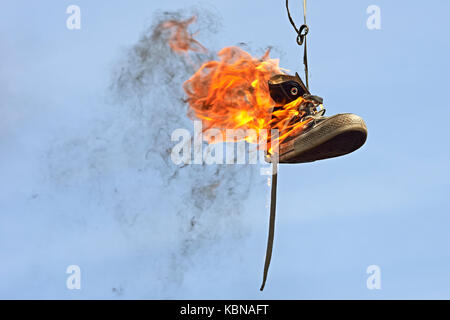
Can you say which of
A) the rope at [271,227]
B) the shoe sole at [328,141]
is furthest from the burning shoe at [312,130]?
the rope at [271,227]

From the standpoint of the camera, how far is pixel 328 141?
12.5 meters

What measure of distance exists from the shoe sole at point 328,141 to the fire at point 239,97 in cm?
28

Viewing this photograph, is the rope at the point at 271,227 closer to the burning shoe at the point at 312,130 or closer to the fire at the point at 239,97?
the burning shoe at the point at 312,130

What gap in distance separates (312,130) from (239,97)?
137cm

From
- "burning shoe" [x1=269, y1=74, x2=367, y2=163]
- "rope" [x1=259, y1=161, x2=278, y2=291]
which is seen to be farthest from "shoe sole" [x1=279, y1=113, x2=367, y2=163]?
"rope" [x1=259, y1=161, x2=278, y2=291]

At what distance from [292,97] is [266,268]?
114 inches

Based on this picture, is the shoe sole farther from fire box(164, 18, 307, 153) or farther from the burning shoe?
fire box(164, 18, 307, 153)

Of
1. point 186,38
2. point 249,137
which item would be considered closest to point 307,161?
point 249,137

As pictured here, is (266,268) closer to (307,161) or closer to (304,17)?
(307,161)

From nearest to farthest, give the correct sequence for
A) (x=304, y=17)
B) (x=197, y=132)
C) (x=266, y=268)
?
(x=266, y=268), (x=304, y=17), (x=197, y=132)

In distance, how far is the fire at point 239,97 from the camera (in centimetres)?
1317

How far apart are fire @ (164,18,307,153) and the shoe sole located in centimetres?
28

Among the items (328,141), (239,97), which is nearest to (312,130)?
(328,141)

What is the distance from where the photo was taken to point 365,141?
41.3 feet
